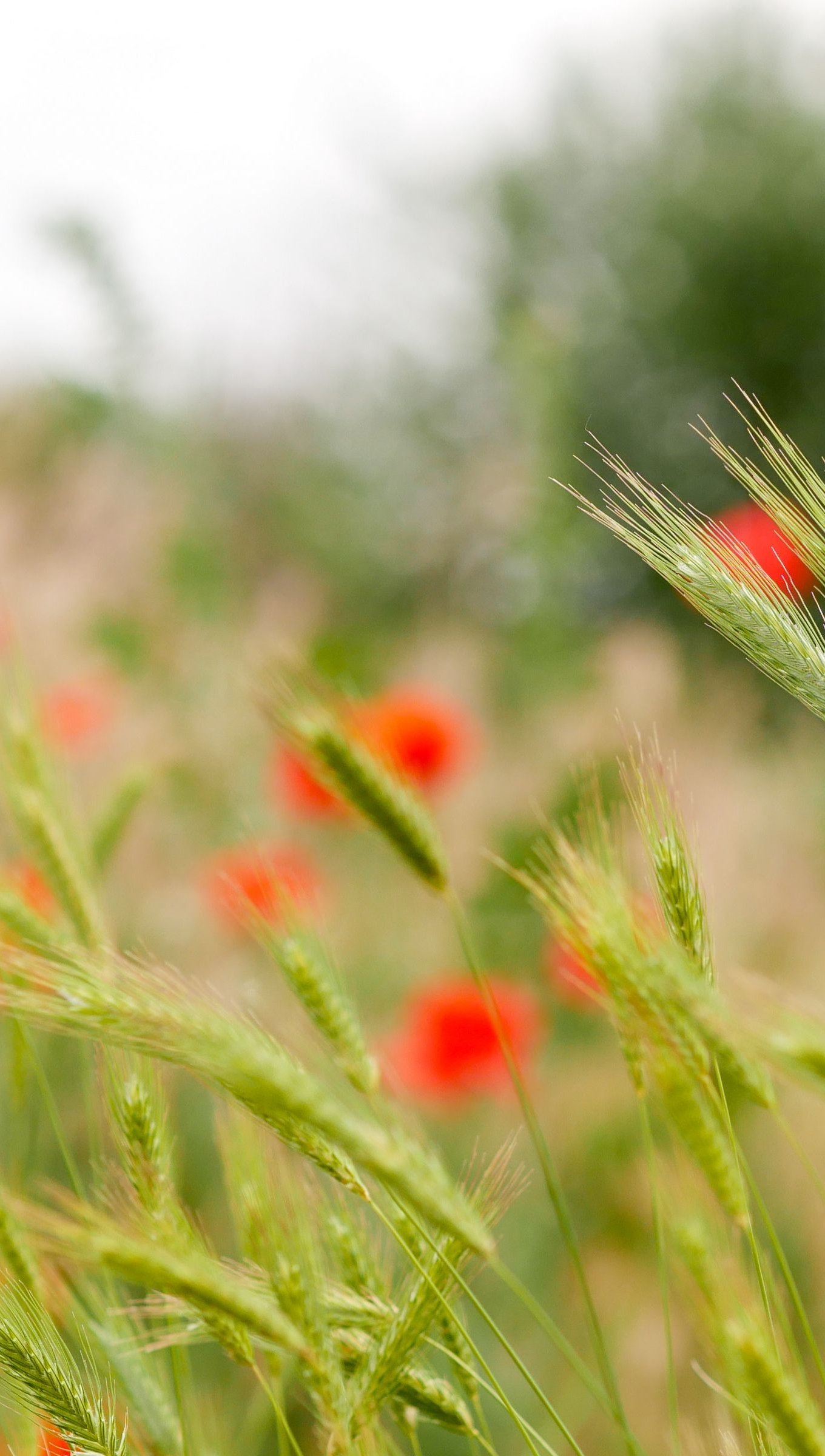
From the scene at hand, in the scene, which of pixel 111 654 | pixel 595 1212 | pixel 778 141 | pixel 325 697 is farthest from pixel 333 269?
pixel 325 697

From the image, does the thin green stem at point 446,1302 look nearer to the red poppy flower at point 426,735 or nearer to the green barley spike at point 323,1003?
the green barley spike at point 323,1003

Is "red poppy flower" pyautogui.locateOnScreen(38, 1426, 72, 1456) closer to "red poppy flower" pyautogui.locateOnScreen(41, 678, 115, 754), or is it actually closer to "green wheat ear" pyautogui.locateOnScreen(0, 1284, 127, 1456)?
"green wheat ear" pyautogui.locateOnScreen(0, 1284, 127, 1456)

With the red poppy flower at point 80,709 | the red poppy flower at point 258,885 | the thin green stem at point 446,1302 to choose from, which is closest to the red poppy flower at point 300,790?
the red poppy flower at point 258,885

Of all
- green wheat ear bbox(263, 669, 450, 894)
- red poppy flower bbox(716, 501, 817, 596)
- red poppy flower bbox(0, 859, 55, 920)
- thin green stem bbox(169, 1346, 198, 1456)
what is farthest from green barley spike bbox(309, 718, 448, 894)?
red poppy flower bbox(716, 501, 817, 596)

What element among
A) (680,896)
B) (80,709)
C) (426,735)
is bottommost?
(80,709)

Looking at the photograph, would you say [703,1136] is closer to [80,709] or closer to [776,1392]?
[776,1392]

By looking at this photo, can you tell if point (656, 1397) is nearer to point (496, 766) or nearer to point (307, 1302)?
point (307, 1302)

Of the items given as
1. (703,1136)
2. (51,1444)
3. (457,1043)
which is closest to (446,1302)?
(703,1136)
